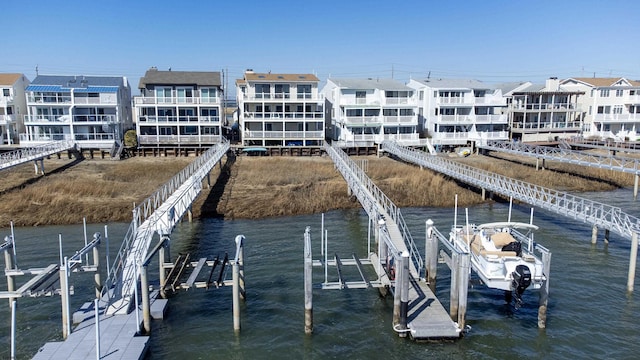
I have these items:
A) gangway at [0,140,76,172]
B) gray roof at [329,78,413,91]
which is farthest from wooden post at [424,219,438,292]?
gray roof at [329,78,413,91]

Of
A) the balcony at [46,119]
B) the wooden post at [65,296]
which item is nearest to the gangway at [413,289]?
the wooden post at [65,296]

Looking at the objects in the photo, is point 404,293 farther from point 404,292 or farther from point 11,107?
point 11,107

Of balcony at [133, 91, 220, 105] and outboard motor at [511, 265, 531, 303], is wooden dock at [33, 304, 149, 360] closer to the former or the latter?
outboard motor at [511, 265, 531, 303]

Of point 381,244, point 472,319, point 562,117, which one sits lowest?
point 472,319

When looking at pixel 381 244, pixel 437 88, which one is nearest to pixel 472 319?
pixel 381 244

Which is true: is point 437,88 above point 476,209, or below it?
above

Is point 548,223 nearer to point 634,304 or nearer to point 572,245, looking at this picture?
point 572,245

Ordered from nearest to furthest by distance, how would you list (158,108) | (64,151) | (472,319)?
1. (472,319)
2. (64,151)
3. (158,108)

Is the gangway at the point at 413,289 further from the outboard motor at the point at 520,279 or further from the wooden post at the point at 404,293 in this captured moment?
the outboard motor at the point at 520,279
